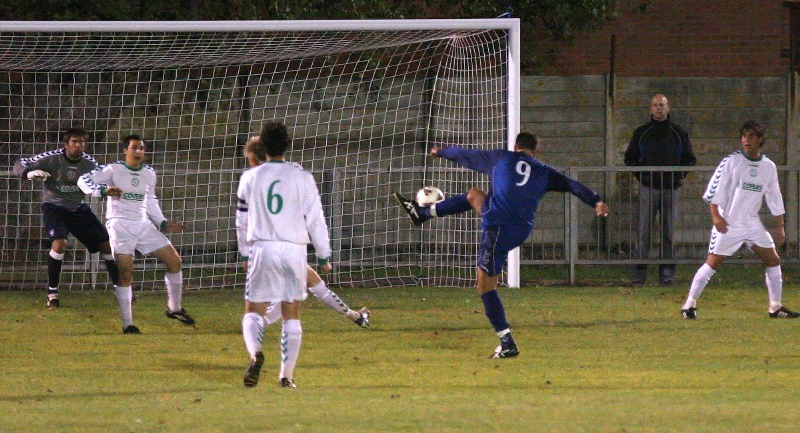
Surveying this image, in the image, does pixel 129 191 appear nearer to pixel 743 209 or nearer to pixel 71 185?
pixel 71 185

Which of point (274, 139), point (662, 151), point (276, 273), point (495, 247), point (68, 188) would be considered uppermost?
point (662, 151)

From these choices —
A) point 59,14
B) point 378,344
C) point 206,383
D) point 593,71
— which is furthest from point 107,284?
point 593,71

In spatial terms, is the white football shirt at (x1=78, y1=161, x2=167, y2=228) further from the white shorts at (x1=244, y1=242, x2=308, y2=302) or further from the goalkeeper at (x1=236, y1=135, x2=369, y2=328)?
the white shorts at (x1=244, y1=242, x2=308, y2=302)

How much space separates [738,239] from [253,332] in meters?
5.08

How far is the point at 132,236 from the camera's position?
414 inches

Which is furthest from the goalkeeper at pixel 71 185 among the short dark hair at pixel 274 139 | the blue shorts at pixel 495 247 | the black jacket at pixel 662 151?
the black jacket at pixel 662 151

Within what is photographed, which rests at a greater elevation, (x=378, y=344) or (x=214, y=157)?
(x=214, y=157)

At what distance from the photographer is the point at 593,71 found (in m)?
18.3

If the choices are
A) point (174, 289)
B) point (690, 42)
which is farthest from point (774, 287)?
point (690, 42)

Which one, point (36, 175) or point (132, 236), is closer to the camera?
point (132, 236)

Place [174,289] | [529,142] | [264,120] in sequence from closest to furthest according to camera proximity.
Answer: [529,142] < [174,289] < [264,120]

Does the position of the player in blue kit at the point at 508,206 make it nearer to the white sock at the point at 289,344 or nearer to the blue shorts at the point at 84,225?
the white sock at the point at 289,344

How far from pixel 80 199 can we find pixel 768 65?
10.8 meters

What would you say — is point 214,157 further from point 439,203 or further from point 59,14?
point 439,203
